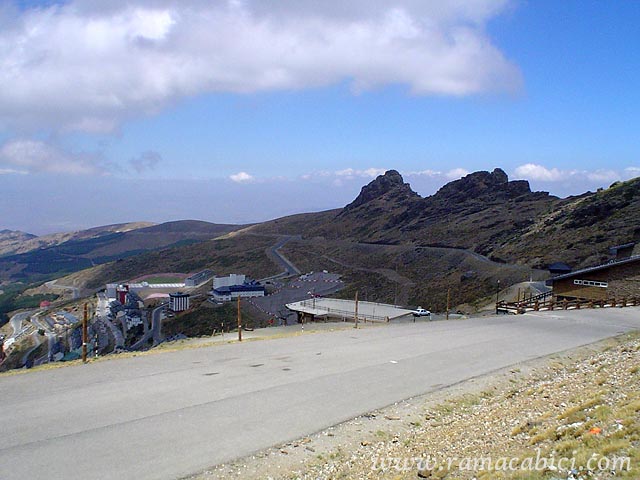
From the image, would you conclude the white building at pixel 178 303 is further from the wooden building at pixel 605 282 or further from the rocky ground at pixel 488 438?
the rocky ground at pixel 488 438

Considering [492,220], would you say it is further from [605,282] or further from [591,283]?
[605,282]

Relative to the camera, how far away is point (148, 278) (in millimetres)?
99500

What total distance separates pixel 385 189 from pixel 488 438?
133 m

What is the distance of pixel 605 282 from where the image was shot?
33.3 metres

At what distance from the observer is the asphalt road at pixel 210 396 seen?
8.55 metres

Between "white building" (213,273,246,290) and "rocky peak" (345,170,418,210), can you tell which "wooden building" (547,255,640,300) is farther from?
"rocky peak" (345,170,418,210)

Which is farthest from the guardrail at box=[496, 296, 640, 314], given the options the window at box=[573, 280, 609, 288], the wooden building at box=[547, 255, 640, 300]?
the window at box=[573, 280, 609, 288]

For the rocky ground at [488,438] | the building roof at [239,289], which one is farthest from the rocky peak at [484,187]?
the rocky ground at [488,438]

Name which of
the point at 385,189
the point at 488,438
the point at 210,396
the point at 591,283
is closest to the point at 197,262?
the point at 385,189

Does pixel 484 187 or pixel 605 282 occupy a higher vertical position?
pixel 484 187

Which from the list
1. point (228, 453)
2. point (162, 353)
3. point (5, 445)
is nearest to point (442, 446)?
point (228, 453)

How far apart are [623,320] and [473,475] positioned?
22.9 m

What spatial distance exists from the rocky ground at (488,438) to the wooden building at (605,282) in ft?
72.4

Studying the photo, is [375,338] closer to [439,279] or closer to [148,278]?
[439,279]
